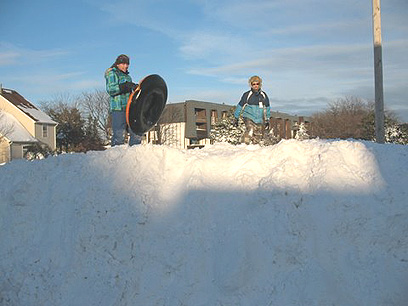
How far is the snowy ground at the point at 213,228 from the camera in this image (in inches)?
164

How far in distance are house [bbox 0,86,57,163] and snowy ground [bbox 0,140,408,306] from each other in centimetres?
2876

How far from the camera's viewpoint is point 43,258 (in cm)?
475

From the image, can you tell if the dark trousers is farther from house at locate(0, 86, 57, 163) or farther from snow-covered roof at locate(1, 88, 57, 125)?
snow-covered roof at locate(1, 88, 57, 125)

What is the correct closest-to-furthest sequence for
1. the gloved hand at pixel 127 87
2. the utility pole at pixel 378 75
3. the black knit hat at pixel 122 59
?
1. the gloved hand at pixel 127 87
2. the black knit hat at pixel 122 59
3. the utility pole at pixel 378 75

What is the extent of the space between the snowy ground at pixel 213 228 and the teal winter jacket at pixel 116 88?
189 centimetres

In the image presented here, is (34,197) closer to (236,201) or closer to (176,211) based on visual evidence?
(176,211)

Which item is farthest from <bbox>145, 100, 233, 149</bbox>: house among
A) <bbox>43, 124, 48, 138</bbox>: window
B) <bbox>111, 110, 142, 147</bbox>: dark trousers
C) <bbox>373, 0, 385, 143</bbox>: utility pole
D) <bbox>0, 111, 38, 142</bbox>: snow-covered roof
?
<bbox>111, 110, 142, 147</bbox>: dark trousers

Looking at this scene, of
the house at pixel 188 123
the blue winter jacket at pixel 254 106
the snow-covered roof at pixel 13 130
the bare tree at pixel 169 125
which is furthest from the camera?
the house at pixel 188 123

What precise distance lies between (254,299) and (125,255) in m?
1.52

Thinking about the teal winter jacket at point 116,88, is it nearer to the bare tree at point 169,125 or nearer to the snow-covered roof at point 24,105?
the snow-covered roof at point 24,105

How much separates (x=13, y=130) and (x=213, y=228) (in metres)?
33.2

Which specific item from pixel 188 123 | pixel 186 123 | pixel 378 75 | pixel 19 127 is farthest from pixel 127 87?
pixel 188 123

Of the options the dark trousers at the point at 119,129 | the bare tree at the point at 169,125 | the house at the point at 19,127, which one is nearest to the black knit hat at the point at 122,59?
the dark trousers at the point at 119,129

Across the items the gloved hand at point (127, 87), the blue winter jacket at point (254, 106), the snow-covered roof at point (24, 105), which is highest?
the snow-covered roof at point (24, 105)
